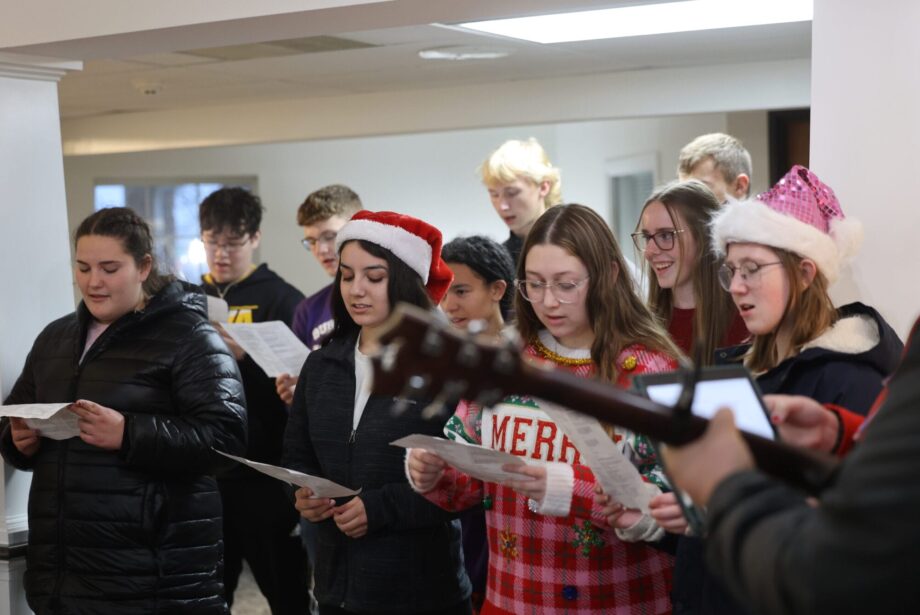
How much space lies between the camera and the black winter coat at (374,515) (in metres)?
2.56

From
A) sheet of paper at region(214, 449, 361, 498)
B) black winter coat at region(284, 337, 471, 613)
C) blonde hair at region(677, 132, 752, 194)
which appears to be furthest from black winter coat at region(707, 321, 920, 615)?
blonde hair at region(677, 132, 752, 194)

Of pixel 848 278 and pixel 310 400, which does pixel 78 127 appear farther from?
pixel 848 278

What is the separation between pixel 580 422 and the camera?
6.18 feet

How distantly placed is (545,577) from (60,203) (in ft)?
7.06

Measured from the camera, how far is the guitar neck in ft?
3.77

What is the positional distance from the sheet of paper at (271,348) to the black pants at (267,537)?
67 centimetres

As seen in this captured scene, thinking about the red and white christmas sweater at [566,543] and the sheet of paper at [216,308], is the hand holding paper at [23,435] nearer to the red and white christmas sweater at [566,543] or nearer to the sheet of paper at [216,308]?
the sheet of paper at [216,308]

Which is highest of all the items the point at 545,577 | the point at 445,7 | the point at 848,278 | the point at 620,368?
the point at 445,7

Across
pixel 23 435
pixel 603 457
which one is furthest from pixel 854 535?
pixel 23 435

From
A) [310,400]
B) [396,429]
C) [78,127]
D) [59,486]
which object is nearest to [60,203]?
[59,486]

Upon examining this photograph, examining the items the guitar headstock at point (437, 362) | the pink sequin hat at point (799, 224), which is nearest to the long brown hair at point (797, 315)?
the pink sequin hat at point (799, 224)

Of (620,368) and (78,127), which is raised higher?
(78,127)

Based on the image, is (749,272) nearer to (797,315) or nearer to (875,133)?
(797,315)

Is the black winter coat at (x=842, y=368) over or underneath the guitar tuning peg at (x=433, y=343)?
underneath
